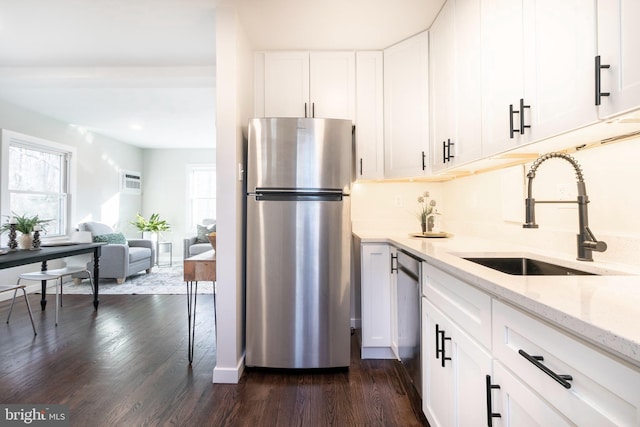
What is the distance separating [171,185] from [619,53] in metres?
7.44

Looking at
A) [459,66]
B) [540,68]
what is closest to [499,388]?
[540,68]

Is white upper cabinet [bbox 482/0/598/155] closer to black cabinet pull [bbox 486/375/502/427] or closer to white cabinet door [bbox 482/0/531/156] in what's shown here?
white cabinet door [bbox 482/0/531/156]

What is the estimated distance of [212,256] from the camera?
234 cm

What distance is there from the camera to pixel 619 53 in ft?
2.80

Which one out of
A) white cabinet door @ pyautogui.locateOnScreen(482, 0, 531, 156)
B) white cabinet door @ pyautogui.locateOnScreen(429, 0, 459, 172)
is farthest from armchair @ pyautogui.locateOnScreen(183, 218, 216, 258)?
white cabinet door @ pyautogui.locateOnScreen(482, 0, 531, 156)

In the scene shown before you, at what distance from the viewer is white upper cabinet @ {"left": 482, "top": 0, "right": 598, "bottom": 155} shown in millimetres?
975

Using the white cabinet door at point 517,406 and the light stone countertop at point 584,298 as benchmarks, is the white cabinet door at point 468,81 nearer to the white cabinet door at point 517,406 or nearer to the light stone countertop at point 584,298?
the light stone countertop at point 584,298

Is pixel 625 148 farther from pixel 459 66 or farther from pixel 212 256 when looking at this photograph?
pixel 212 256

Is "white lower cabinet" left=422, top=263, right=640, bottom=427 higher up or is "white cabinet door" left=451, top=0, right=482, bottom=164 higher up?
"white cabinet door" left=451, top=0, right=482, bottom=164

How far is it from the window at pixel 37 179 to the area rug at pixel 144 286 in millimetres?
1080

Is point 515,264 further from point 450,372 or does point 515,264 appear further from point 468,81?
point 468,81

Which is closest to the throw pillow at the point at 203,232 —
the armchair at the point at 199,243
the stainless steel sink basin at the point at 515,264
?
the armchair at the point at 199,243

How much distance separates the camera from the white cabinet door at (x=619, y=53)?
2.66ft
